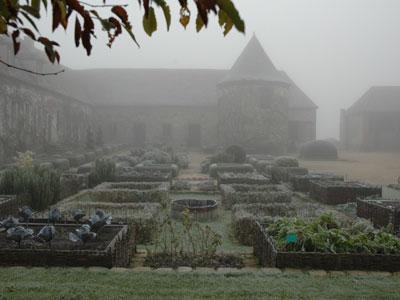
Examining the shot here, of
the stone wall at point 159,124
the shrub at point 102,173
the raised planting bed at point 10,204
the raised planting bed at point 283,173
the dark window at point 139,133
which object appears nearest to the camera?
the raised planting bed at point 10,204

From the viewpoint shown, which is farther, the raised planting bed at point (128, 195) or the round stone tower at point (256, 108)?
the round stone tower at point (256, 108)

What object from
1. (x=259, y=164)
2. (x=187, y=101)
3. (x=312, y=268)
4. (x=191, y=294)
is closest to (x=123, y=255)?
(x=191, y=294)

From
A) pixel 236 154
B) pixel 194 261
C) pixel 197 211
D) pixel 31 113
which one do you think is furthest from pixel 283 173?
pixel 31 113

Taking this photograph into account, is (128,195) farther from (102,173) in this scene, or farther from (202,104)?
(202,104)

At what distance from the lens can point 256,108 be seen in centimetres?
3403

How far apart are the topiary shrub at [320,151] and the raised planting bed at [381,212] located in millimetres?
20298

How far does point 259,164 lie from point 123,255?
15.5m

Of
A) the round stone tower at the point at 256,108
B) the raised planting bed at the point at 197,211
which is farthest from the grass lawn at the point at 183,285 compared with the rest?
the round stone tower at the point at 256,108

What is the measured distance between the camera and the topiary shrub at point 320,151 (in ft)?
97.7

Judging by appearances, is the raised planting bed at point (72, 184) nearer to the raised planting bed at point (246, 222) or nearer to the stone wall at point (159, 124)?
the raised planting bed at point (246, 222)

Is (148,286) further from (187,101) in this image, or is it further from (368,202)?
(187,101)

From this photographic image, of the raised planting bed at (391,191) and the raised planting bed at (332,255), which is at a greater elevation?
the raised planting bed at (332,255)

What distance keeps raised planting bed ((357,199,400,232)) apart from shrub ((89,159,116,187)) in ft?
27.3

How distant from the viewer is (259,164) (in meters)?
20.8
